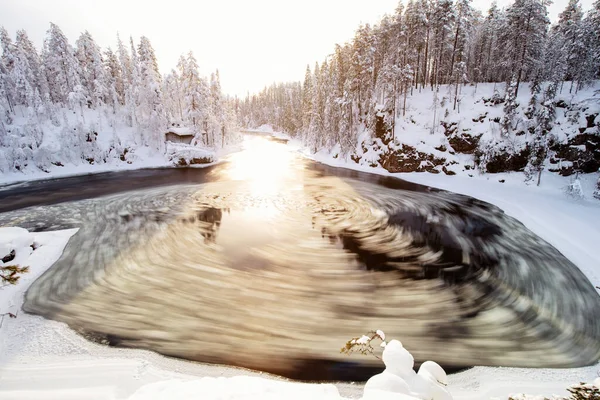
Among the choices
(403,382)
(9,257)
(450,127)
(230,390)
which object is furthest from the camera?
(450,127)

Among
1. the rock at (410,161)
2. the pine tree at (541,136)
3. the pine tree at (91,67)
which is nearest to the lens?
the pine tree at (541,136)

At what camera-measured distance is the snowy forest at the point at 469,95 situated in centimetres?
2811

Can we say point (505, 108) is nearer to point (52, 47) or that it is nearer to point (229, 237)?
point (229, 237)

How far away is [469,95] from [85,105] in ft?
224

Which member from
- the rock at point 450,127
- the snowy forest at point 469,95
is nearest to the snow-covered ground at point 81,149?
the snowy forest at point 469,95

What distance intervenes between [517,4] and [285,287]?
4385cm

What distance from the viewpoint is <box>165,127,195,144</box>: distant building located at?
48844mm

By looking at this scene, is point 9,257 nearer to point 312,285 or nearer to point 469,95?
point 312,285

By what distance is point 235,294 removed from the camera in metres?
10.6

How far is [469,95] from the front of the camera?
38281mm

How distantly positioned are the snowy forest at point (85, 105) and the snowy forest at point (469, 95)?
25880 mm

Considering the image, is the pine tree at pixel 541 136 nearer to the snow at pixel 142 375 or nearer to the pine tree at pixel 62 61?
the snow at pixel 142 375

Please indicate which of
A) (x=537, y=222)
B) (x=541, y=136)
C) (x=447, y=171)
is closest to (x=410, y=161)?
(x=447, y=171)

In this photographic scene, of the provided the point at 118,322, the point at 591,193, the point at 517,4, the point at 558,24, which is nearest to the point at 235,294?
the point at 118,322
